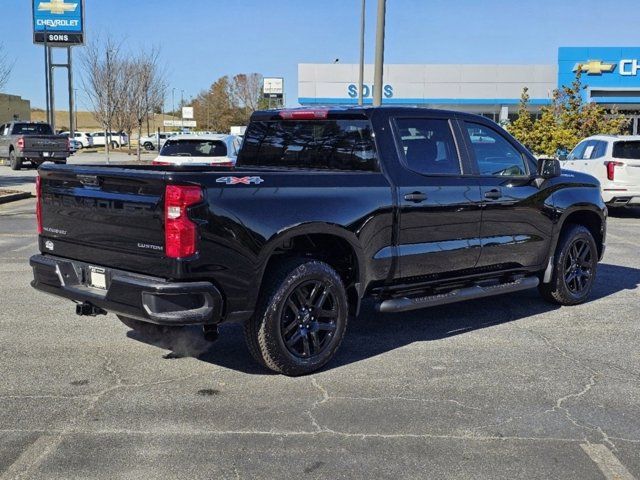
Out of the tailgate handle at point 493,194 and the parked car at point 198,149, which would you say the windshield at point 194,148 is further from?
the tailgate handle at point 493,194

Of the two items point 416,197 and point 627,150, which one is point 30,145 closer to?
point 627,150

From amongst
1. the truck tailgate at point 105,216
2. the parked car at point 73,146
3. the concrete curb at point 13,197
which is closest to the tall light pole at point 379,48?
the concrete curb at point 13,197

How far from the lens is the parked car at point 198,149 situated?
50.7 ft

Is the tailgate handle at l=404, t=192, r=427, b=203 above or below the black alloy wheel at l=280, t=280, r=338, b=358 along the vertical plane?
above

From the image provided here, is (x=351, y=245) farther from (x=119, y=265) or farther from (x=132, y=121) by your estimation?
(x=132, y=121)

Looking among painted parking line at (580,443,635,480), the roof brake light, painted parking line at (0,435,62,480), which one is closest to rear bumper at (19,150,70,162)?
the roof brake light

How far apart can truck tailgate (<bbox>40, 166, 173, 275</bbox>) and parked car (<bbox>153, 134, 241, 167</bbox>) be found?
9.99 meters

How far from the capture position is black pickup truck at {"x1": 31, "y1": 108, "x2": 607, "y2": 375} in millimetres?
4652

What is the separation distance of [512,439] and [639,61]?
38650mm

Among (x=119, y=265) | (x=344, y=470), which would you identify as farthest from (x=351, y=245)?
(x=344, y=470)

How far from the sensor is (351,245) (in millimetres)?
5480

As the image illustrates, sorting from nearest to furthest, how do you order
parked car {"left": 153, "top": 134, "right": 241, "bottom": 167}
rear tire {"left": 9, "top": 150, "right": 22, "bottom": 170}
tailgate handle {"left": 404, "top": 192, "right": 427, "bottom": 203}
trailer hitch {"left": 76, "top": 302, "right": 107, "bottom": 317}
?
1. trailer hitch {"left": 76, "top": 302, "right": 107, "bottom": 317}
2. tailgate handle {"left": 404, "top": 192, "right": 427, "bottom": 203}
3. parked car {"left": 153, "top": 134, "right": 241, "bottom": 167}
4. rear tire {"left": 9, "top": 150, "right": 22, "bottom": 170}

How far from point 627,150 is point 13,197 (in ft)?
46.9

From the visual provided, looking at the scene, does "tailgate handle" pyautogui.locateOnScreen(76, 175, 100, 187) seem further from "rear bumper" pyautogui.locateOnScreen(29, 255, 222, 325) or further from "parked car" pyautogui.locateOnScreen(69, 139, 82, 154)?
"parked car" pyautogui.locateOnScreen(69, 139, 82, 154)
